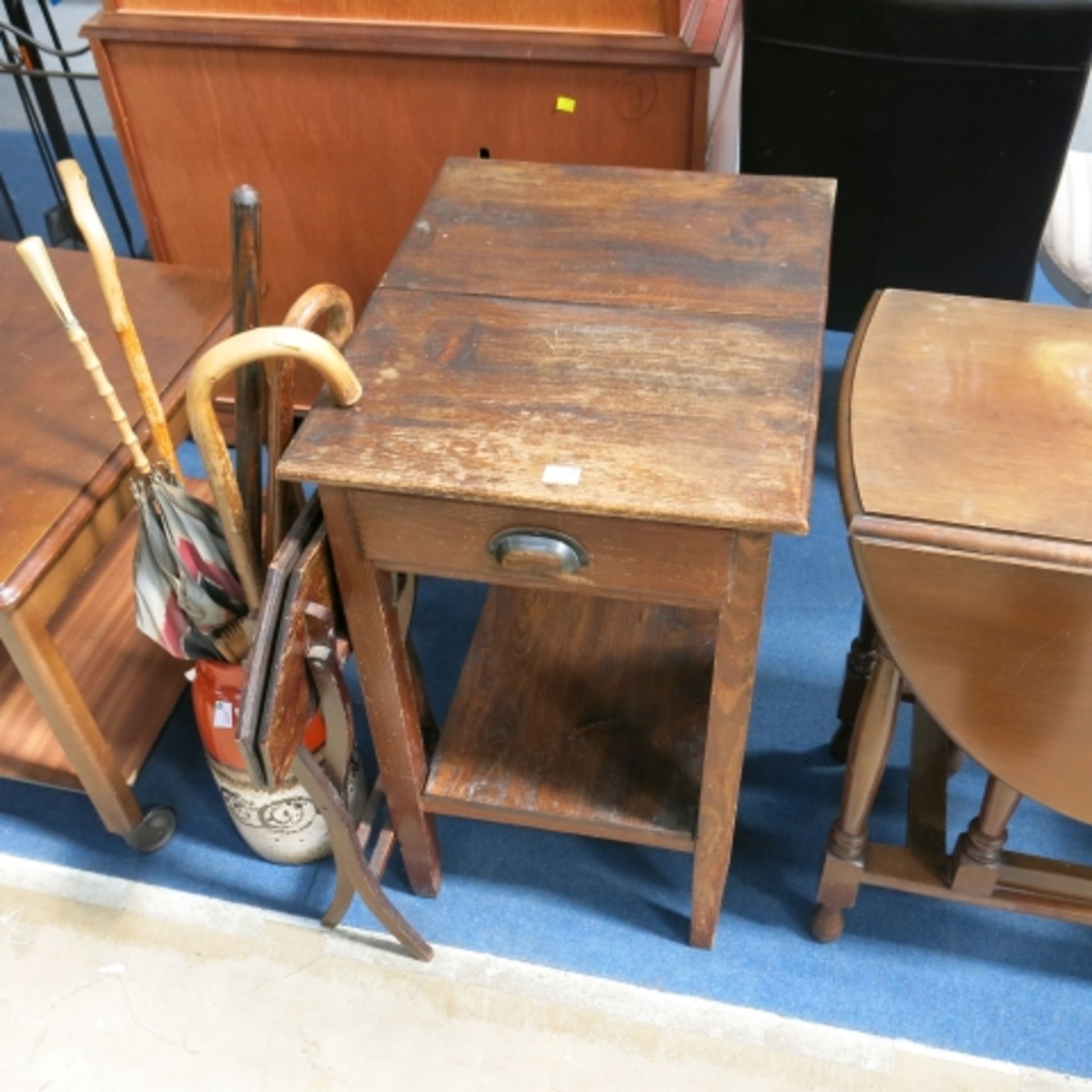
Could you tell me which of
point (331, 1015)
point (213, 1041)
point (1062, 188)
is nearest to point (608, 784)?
point (331, 1015)

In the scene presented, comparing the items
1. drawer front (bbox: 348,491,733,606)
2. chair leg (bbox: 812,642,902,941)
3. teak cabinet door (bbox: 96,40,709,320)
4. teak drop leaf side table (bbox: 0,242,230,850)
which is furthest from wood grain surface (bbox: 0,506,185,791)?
chair leg (bbox: 812,642,902,941)

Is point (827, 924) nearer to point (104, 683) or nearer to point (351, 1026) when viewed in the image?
point (351, 1026)

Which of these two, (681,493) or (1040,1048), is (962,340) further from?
(1040,1048)

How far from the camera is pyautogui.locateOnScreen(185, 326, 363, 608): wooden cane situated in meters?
1.04

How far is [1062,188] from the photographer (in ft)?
6.89

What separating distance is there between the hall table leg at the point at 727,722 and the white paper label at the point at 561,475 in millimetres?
156

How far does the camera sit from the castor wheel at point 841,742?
5.73 feet

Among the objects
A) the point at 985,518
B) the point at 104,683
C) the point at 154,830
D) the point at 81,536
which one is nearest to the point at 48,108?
the point at 104,683

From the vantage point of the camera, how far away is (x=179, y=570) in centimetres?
134

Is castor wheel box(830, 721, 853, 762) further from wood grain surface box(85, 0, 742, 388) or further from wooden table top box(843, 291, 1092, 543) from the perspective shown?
wood grain surface box(85, 0, 742, 388)

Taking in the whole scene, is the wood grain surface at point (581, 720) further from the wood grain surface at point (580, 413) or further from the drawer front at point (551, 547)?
the wood grain surface at point (580, 413)

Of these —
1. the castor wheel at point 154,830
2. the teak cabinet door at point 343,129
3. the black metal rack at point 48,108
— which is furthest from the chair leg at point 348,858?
the black metal rack at point 48,108

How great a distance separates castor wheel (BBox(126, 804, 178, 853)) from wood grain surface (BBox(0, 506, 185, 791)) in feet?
0.08

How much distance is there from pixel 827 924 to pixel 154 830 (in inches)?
38.5
